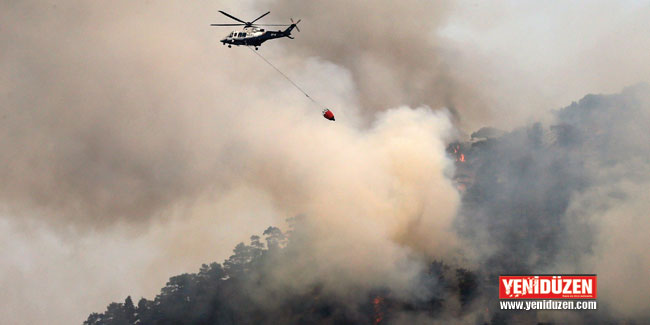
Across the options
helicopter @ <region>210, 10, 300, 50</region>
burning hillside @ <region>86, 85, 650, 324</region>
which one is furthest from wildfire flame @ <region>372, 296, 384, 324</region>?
helicopter @ <region>210, 10, 300, 50</region>

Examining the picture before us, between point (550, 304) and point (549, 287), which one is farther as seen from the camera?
point (550, 304)

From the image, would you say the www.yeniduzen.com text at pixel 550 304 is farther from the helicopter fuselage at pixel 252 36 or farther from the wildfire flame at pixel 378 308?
the helicopter fuselage at pixel 252 36

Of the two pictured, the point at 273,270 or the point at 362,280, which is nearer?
the point at 362,280

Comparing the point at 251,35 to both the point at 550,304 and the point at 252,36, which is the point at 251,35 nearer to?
the point at 252,36

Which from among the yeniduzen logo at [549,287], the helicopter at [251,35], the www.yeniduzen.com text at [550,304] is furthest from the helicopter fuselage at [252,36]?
the www.yeniduzen.com text at [550,304]

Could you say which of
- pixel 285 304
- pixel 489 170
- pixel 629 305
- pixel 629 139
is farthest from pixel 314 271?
pixel 629 139

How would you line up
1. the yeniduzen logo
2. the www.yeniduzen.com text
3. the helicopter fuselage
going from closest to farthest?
the helicopter fuselage < the yeniduzen logo < the www.yeniduzen.com text

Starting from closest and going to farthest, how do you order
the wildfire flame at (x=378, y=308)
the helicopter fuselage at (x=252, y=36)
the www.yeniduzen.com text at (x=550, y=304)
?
1. the helicopter fuselage at (x=252, y=36)
2. the www.yeniduzen.com text at (x=550, y=304)
3. the wildfire flame at (x=378, y=308)

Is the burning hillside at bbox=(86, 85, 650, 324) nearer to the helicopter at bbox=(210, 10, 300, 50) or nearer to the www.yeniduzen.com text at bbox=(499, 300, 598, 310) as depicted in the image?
the www.yeniduzen.com text at bbox=(499, 300, 598, 310)

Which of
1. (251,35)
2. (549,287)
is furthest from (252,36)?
(549,287)

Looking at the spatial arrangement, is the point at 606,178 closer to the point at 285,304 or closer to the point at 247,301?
the point at 285,304

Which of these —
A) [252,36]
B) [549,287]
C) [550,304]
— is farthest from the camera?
[550,304]
